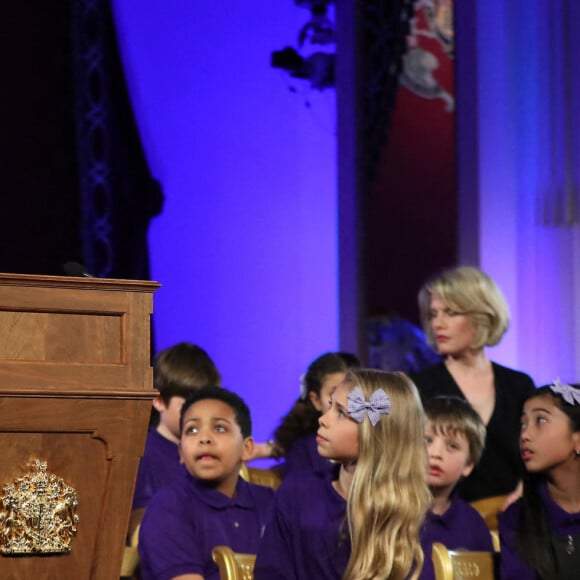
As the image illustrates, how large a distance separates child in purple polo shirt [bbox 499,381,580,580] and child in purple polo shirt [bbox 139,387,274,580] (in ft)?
2.38

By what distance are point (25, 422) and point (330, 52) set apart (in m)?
3.97

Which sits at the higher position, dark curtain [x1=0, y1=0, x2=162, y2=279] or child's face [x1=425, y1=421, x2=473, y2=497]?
dark curtain [x1=0, y1=0, x2=162, y2=279]

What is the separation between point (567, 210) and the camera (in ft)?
16.8

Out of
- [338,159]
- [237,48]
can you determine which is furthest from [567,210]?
[237,48]

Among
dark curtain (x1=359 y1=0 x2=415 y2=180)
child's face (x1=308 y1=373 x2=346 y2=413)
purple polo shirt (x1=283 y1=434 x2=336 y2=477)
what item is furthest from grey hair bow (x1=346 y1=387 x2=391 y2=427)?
dark curtain (x1=359 y1=0 x2=415 y2=180)

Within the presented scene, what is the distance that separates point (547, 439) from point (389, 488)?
0.73 meters

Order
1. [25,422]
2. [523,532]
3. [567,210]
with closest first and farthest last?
[25,422], [523,532], [567,210]

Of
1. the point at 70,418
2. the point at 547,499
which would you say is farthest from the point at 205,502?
the point at 70,418

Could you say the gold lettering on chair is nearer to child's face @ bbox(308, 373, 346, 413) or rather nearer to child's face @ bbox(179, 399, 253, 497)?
child's face @ bbox(179, 399, 253, 497)

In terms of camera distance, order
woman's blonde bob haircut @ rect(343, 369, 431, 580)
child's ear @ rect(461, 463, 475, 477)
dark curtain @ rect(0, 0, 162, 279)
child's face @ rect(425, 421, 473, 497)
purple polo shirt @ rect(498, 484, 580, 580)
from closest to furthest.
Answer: woman's blonde bob haircut @ rect(343, 369, 431, 580)
purple polo shirt @ rect(498, 484, 580, 580)
child's face @ rect(425, 421, 473, 497)
child's ear @ rect(461, 463, 475, 477)
dark curtain @ rect(0, 0, 162, 279)

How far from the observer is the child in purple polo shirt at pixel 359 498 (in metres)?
2.62

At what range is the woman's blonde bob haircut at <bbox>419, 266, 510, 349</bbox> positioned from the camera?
4.03 m

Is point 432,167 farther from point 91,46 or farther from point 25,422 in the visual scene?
point 25,422

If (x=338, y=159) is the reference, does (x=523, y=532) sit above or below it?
below
